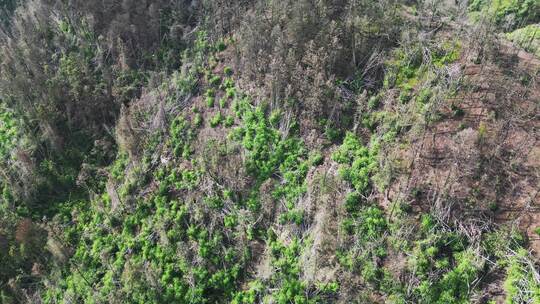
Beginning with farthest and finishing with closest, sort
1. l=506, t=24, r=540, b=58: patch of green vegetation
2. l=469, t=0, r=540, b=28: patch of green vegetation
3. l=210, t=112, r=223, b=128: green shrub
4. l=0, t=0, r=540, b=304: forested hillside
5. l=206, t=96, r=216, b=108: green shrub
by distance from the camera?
l=469, t=0, r=540, b=28: patch of green vegetation → l=206, t=96, r=216, b=108: green shrub → l=210, t=112, r=223, b=128: green shrub → l=506, t=24, r=540, b=58: patch of green vegetation → l=0, t=0, r=540, b=304: forested hillside

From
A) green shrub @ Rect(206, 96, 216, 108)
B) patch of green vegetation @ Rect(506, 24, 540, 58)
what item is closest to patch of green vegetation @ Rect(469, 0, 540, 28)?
A: patch of green vegetation @ Rect(506, 24, 540, 58)

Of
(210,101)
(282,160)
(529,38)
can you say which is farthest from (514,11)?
(210,101)

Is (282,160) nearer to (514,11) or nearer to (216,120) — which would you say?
(216,120)

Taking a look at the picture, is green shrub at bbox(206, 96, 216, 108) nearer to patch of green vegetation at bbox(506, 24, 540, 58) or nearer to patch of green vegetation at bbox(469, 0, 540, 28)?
patch of green vegetation at bbox(506, 24, 540, 58)

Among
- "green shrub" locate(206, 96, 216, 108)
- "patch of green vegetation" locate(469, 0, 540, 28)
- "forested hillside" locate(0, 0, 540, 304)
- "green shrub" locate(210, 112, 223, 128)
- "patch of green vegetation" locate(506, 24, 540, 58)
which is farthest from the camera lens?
"patch of green vegetation" locate(469, 0, 540, 28)

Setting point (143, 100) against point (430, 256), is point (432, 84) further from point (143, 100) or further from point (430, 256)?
point (143, 100)

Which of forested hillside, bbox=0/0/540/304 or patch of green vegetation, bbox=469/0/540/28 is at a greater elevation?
patch of green vegetation, bbox=469/0/540/28

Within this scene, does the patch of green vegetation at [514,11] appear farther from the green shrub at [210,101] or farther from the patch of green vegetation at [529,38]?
the green shrub at [210,101]

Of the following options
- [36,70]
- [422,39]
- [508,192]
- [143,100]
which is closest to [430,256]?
[508,192]
